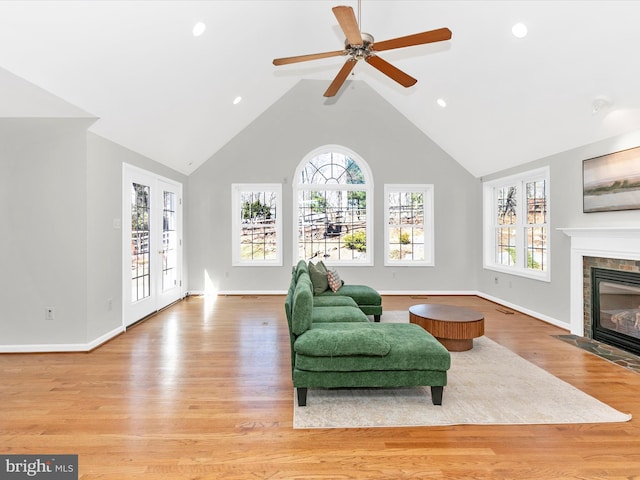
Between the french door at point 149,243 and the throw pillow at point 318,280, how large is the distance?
8.16ft

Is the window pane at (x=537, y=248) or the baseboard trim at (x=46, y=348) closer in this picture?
the baseboard trim at (x=46, y=348)

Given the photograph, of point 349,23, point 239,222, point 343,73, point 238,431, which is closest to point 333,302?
point 238,431

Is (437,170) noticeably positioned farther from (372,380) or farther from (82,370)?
(82,370)

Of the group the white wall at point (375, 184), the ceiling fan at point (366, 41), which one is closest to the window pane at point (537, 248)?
the white wall at point (375, 184)

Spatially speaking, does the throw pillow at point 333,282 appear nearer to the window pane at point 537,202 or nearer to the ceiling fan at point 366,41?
the ceiling fan at point 366,41

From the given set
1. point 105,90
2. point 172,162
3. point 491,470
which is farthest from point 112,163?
point 491,470

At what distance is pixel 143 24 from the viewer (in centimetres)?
298

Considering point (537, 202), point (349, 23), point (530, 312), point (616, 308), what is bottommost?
point (530, 312)

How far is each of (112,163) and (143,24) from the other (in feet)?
6.06

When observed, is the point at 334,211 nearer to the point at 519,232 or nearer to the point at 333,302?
the point at 333,302

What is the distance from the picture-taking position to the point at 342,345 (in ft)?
8.23

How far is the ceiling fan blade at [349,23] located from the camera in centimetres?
232

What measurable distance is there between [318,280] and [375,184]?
9.73ft

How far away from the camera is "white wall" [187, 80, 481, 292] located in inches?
270
